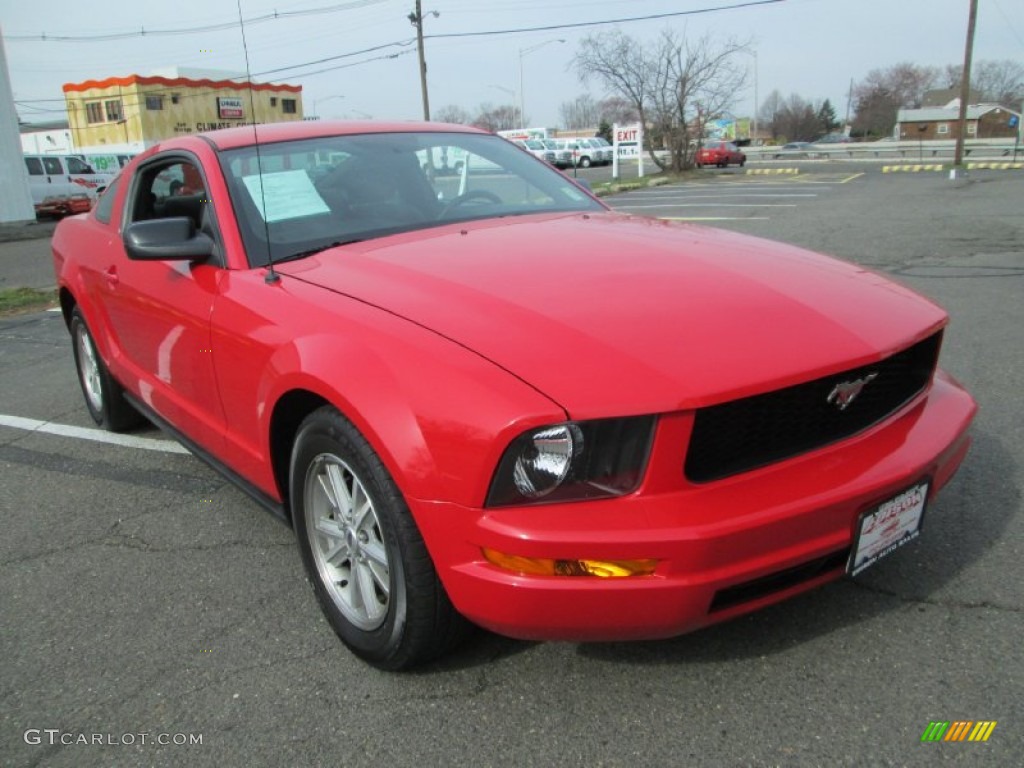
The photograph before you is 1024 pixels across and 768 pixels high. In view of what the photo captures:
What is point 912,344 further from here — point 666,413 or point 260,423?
point 260,423

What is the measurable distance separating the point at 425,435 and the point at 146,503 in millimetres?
2292

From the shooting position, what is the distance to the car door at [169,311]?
3.01 meters

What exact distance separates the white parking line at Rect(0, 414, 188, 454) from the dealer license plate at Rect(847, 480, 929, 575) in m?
3.30

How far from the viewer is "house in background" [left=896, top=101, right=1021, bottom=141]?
8550cm

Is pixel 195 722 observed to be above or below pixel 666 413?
below

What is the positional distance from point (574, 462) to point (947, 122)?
98.8m

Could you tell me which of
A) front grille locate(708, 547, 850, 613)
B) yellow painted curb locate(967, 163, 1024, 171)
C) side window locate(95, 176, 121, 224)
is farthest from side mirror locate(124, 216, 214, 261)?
yellow painted curb locate(967, 163, 1024, 171)

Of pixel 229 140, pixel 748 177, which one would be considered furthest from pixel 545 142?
pixel 229 140

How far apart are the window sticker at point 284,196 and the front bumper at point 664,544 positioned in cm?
150

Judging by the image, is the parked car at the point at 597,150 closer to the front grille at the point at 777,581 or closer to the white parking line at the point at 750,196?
the white parking line at the point at 750,196

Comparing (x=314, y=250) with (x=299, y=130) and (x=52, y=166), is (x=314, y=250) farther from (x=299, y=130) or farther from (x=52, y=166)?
(x=52, y=166)

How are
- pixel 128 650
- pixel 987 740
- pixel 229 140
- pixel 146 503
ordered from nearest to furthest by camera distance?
pixel 987 740
pixel 128 650
pixel 229 140
pixel 146 503

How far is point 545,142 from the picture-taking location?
4688 centimetres

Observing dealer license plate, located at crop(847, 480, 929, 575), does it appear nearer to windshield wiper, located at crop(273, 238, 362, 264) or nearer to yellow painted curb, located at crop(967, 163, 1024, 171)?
windshield wiper, located at crop(273, 238, 362, 264)
